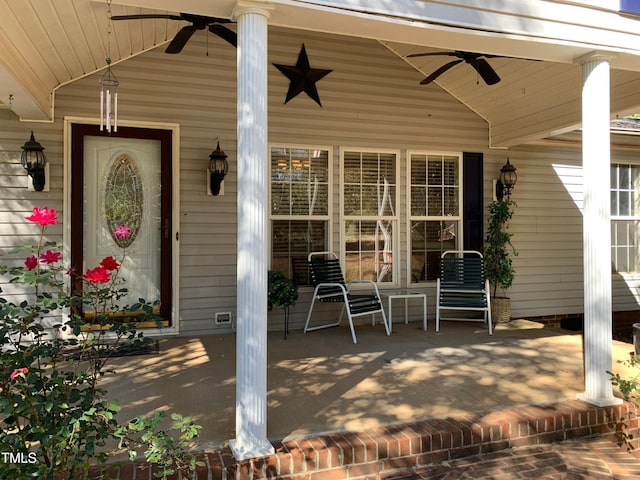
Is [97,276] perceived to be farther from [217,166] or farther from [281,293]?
[217,166]

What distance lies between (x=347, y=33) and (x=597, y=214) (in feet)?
6.51

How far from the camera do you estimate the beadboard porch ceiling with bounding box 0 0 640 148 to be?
257 cm

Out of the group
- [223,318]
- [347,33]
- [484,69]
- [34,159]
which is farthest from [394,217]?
[34,159]

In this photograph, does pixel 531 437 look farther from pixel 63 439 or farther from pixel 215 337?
pixel 215 337

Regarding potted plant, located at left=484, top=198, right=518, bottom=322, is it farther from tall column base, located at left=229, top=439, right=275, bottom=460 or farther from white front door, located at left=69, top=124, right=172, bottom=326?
tall column base, located at left=229, top=439, right=275, bottom=460

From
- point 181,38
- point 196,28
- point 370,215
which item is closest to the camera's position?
point 196,28

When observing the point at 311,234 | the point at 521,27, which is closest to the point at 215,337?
the point at 311,234

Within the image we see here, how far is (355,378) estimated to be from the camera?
3.31m

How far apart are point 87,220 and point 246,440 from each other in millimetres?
3066

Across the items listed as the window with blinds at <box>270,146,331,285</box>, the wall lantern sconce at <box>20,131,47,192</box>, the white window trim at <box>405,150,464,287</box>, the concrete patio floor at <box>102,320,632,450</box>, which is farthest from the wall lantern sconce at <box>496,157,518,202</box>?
the wall lantern sconce at <box>20,131,47,192</box>

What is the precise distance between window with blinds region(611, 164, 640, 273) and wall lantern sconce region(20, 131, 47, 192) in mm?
7133

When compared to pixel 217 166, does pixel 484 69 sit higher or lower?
higher

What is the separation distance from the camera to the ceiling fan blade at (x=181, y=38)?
12.0ft

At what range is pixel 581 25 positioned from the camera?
302cm
